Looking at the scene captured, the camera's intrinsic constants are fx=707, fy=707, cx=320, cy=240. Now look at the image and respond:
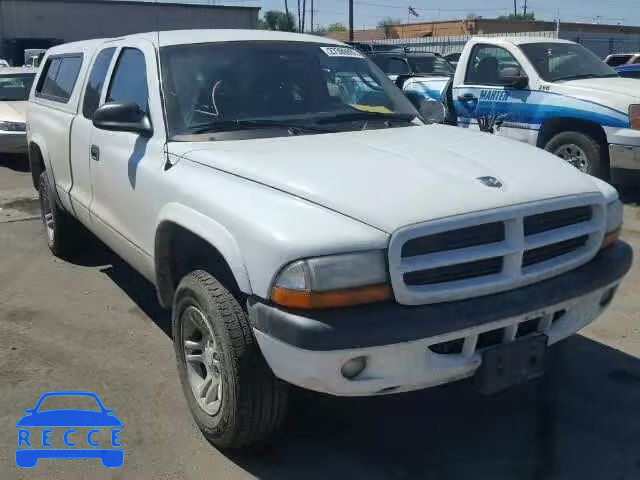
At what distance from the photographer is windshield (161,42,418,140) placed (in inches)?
148

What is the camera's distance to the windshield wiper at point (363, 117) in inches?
156

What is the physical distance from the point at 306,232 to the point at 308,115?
1528 mm

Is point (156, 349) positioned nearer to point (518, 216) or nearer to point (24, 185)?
point (518, 216)

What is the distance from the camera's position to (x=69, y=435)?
3436 millimetres

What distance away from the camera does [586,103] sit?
25.5 feet

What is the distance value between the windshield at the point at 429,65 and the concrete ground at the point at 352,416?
30.9 feet

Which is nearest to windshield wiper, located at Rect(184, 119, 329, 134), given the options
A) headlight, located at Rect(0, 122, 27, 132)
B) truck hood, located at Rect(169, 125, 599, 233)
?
truck hood, located at Rect(169, 125, 599, 233)

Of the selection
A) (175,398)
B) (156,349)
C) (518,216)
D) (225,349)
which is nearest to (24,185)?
(156,349)

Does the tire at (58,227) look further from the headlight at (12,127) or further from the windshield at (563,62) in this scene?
the windshield at (563,62)

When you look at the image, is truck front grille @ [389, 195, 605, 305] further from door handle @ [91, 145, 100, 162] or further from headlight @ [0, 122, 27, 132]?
headlight @ [0, 122, 27, 132]

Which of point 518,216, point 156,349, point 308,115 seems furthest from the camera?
point 156,349

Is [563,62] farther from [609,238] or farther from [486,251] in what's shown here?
[486,251]

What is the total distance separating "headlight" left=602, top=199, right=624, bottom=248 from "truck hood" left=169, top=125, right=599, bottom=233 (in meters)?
0.16

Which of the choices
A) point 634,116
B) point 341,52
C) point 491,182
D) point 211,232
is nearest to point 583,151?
point 634,116
